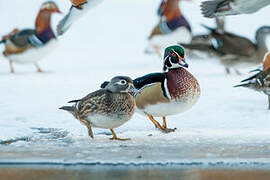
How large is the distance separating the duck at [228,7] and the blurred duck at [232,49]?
180cm

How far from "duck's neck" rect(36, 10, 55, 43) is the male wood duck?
1.97m

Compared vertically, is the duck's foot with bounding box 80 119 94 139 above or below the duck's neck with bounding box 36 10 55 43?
below

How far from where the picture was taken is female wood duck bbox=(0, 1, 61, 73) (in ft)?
16.5

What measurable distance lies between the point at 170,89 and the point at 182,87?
6 centimetres

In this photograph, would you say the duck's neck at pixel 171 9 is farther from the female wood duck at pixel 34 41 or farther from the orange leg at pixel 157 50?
the female wood duck at pixel 34 41

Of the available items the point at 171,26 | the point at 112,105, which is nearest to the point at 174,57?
the point at 112,105

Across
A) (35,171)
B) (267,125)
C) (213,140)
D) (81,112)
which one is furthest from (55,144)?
(267,125)

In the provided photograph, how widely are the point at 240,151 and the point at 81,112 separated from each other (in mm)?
793

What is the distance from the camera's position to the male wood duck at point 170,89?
313 centimetres

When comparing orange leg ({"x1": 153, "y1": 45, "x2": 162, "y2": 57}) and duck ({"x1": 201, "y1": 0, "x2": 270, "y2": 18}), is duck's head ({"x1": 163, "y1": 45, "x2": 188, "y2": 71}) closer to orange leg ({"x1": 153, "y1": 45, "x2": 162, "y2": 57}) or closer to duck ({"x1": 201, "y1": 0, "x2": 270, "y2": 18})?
duck ({"x1": 201, "y1": 0, "x2": 270, "y2": 18})

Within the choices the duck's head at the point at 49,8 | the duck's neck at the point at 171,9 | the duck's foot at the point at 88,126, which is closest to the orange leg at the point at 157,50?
the duck's neck at the point at 171,9

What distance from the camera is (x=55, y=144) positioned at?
10.2ft

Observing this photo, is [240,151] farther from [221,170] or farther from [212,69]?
[212,69]

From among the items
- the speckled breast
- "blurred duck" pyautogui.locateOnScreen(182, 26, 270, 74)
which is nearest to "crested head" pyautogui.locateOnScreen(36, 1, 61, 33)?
"blurred duck" pyautogui.locateOnScreen(182, 26, 270, 74)
